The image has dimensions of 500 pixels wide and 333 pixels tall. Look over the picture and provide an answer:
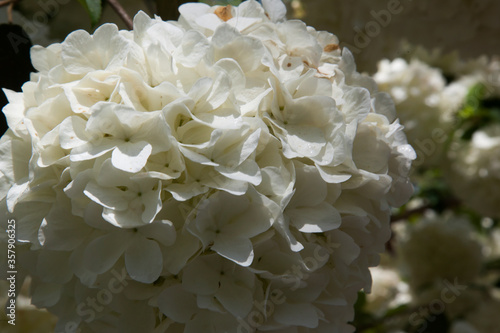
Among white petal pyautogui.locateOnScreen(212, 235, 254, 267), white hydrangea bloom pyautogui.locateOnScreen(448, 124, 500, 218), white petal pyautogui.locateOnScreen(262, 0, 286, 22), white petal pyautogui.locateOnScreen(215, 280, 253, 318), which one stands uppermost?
white petal pyautogui.locateOnScreen(262, 0, 286, 22)

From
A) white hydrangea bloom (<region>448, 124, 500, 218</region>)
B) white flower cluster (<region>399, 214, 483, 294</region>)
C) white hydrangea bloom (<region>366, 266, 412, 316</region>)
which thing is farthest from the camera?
white hydrangea bloom (<region>366, 266, 412, 316</region>)

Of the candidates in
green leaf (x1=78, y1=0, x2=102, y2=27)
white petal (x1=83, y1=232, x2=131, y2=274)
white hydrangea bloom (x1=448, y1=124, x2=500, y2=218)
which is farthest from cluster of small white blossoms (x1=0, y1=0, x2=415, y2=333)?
white hydrangea bloom (x1=448, y1=124, x2=500, y2=218)

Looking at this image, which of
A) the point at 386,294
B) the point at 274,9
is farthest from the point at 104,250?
the point at 386,294

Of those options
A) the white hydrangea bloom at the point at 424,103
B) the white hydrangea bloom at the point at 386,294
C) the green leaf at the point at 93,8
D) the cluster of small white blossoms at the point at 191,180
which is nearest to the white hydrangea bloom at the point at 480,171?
the white hydrangea bloom at the point at 424,103

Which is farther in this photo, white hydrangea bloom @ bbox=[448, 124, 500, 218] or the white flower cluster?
the white flower cluster

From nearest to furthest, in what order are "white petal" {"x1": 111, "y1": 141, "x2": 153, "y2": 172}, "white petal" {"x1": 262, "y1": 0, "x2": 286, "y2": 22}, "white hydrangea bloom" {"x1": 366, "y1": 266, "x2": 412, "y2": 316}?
"white petal" {"x1": 111, "y1": 141, "x2": 153, "y2": 172} < "white petal" {"x1": 262, "y1": 0, "x2": 286, "y2": 22} < "white hydrangea bloom" {"x1": 366, "y1": 266, "x2": 412, "y2": 316}

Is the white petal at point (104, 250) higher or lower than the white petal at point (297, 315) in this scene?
higher

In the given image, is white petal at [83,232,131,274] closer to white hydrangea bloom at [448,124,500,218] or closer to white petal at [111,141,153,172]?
white petal at [111,141,153,172]

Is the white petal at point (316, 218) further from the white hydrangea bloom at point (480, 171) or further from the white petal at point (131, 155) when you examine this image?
the white hydrangea bloom at point (480, 171)

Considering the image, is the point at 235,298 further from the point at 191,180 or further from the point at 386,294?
the point at 386,294
